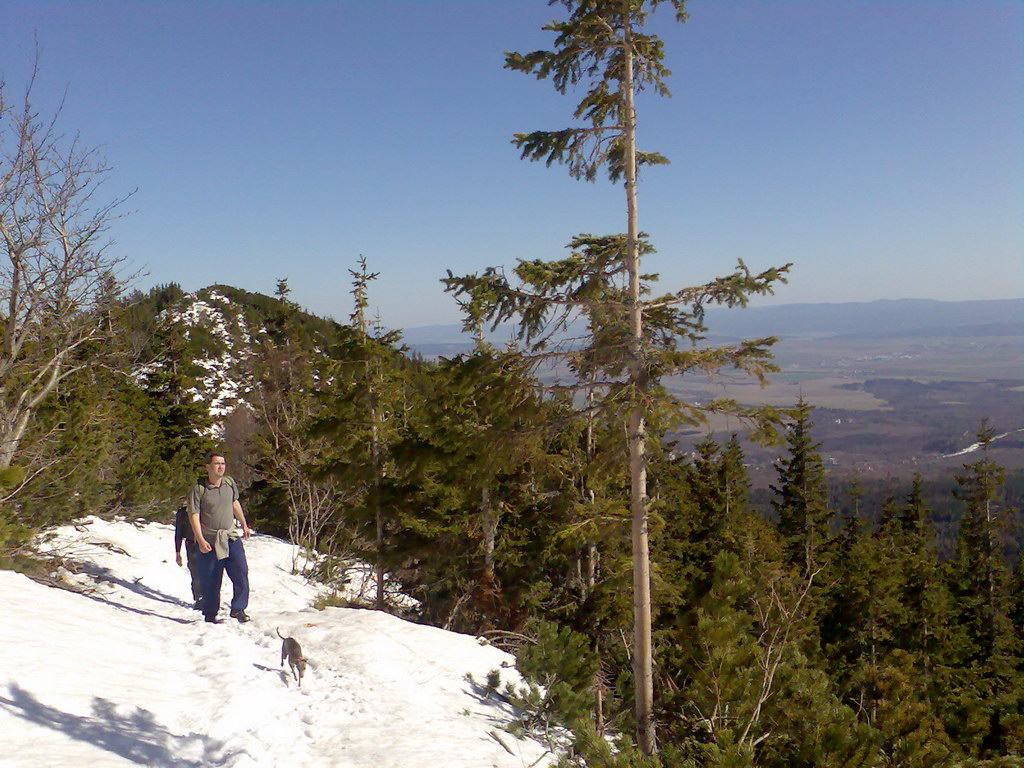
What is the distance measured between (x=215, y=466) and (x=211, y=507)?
563mm

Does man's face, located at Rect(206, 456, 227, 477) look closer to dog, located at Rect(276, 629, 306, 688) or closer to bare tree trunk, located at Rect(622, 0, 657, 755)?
dog, located at Rect(276, 629, 306, 688)

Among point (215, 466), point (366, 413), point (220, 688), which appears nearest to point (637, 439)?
point (220, 688)

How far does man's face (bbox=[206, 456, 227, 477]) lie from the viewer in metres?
7.59

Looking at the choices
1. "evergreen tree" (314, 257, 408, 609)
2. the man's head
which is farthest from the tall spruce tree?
"evergreen tree" (314, 257, 408, 609)

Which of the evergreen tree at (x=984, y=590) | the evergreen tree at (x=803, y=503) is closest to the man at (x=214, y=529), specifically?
the evergreen tree at (x=803, y=503)

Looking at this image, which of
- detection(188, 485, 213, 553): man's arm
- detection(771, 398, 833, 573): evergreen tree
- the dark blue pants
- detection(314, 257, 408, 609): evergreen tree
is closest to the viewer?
detection(188, 485, 213, 553): man's arm

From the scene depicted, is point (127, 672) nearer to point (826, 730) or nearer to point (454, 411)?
point (826, 730)

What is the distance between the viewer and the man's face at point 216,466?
759 centimetres

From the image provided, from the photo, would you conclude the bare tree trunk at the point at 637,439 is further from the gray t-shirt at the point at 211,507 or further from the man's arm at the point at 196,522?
the man's arm at the point at 196,522

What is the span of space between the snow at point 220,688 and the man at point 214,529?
1.66ft

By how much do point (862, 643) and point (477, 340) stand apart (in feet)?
76.7

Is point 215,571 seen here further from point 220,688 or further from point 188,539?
point 220,688

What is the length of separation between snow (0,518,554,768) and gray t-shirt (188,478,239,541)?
4.11 feet

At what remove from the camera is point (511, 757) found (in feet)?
20.0
